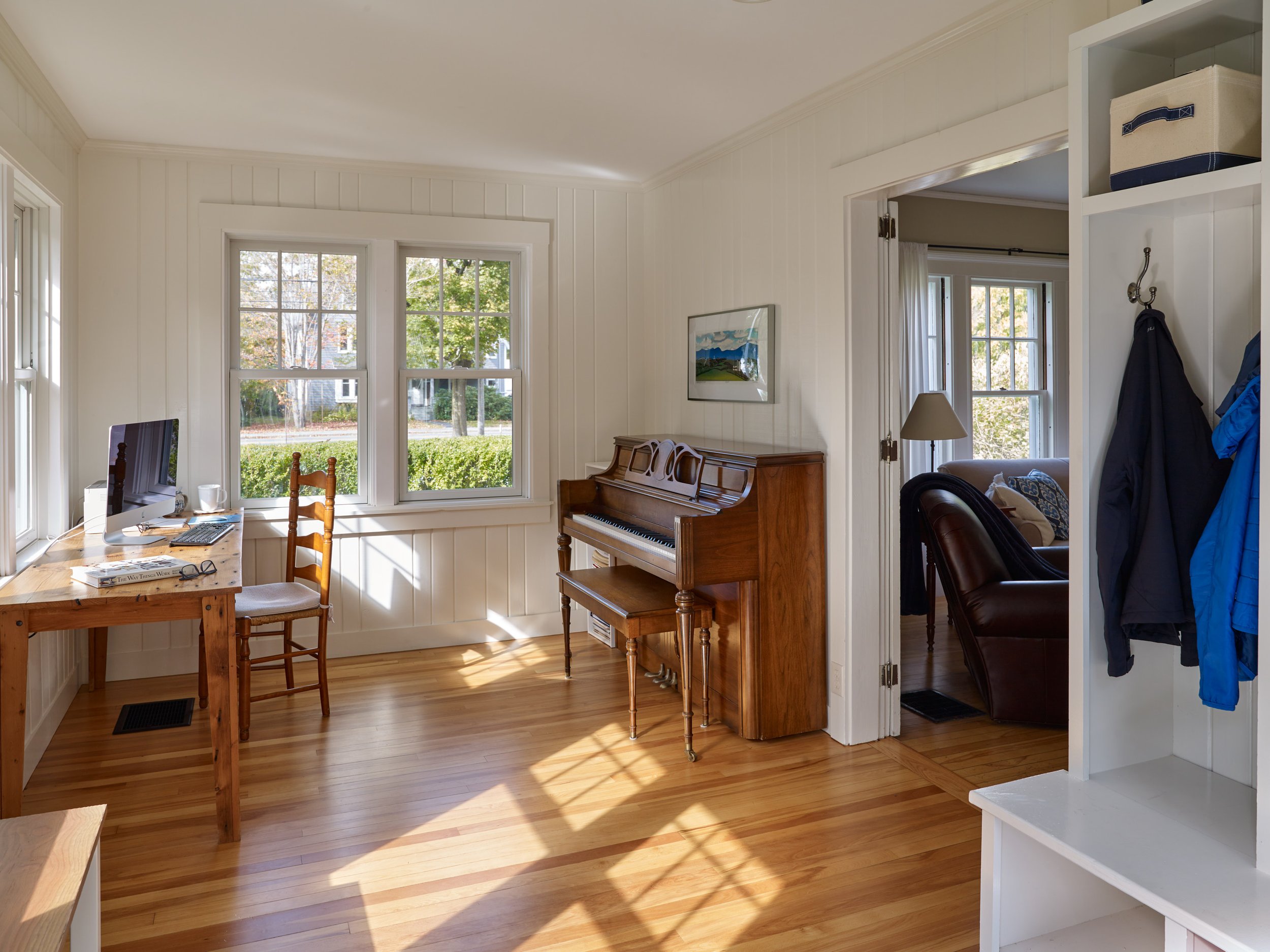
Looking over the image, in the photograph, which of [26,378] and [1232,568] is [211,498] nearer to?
[26,378]

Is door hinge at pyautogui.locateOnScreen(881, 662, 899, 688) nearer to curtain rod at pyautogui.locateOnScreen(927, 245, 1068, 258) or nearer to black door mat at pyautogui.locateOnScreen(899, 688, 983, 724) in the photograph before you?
black door mat at pyautogui.locateOnScreen(899, 688, 983, 724)

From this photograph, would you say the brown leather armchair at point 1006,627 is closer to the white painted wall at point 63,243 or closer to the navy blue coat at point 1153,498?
the navy blue coat at point 1153,498

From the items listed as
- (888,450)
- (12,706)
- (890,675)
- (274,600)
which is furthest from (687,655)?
(12,706)

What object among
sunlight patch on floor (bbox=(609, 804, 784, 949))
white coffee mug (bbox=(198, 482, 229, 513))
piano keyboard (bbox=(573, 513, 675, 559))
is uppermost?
white coffee mug (bbox=(198, 482, 229, 513))

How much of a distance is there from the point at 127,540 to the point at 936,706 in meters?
3.43

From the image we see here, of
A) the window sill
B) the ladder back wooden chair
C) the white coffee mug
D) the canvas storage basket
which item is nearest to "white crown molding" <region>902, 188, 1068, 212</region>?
the window sill

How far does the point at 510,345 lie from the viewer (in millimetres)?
5184

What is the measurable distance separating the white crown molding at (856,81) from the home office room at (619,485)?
0.5 inches

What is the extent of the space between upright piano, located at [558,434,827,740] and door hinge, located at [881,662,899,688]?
0.24 m

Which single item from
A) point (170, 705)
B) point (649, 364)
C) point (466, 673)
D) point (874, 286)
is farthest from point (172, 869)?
point (649, 364)

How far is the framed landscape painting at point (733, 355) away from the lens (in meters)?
4.06

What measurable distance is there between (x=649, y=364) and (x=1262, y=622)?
12.4ft

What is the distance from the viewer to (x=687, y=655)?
11.5 ft

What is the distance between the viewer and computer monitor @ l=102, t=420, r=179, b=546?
3.37 metres
